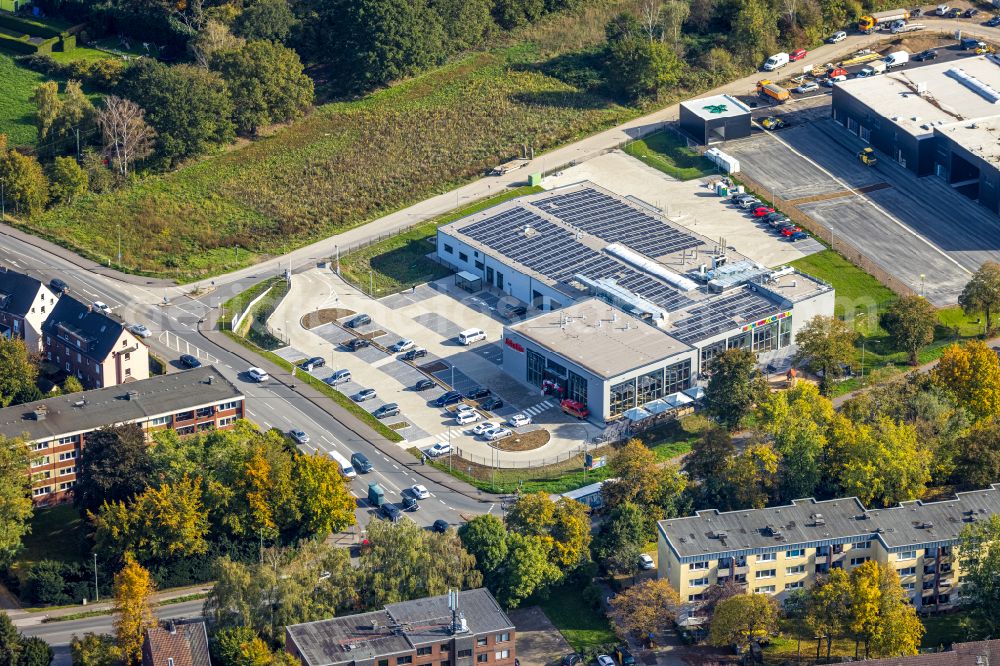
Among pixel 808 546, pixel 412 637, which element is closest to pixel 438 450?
pixel 412 637

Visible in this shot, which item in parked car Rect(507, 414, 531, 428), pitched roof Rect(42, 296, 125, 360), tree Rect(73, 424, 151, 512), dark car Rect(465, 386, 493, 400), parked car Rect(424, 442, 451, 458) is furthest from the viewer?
dark car Rect(465, 386, 493, 400)

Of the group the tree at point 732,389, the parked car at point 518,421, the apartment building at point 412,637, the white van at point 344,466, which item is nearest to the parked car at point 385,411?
the white van at point 344,466

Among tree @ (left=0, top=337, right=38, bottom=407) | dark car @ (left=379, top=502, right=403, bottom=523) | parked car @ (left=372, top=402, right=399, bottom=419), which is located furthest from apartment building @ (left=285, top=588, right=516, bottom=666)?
tree @ (left=0, top=337, right=38, bottom=407)

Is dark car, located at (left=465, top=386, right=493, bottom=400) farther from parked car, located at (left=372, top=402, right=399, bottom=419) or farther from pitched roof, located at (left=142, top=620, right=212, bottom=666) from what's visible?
pitched roof, located at (left=142, top=620, right=212, bottom=666)

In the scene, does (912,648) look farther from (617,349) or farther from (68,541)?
(68,541)

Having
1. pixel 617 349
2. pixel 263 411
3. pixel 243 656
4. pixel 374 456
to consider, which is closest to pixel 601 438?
pixel 617 349
